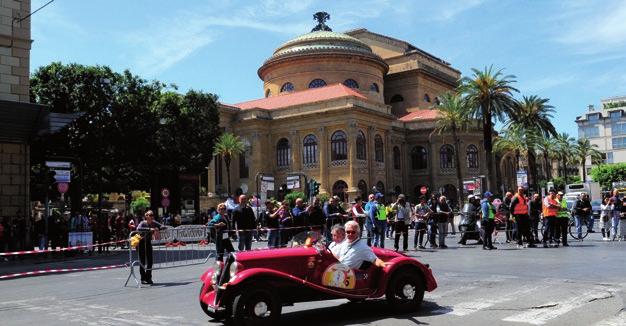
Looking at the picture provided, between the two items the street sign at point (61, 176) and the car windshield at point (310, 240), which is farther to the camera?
the street sign at point (61, 176)

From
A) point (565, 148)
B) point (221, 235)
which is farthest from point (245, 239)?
point (565, 148)

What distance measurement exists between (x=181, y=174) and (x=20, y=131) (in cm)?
1450

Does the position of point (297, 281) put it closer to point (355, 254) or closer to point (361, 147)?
point (355, 254)

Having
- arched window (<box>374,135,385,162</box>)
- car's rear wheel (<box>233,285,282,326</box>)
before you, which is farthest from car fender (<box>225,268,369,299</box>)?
arched window (<box>374,135,385,162</box>)

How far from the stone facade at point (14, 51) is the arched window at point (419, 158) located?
144 ft

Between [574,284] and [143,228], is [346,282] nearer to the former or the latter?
[574,284]

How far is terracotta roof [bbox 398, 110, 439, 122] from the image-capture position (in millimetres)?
59666

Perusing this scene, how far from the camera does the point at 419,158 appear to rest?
5988cm

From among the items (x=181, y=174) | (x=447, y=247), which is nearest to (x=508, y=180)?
(x=181, y=174)

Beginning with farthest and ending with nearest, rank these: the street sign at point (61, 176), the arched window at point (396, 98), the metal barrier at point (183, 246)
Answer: the arched window at point (396, 98), the street sign at point (61, 176), the metal barrier at point (183, 246)

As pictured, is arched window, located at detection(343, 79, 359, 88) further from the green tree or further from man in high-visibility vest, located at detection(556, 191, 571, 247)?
man in high-visibility vest, located at detection(556, 191, 571, 247)

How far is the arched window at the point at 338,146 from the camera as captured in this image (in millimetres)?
51250

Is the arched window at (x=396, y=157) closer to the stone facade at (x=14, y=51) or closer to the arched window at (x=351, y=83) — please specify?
the arched window at (x=351, y=83)

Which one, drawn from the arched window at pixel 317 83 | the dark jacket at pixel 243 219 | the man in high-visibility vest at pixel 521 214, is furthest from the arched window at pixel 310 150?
the dark jacket at pixel 243 219
